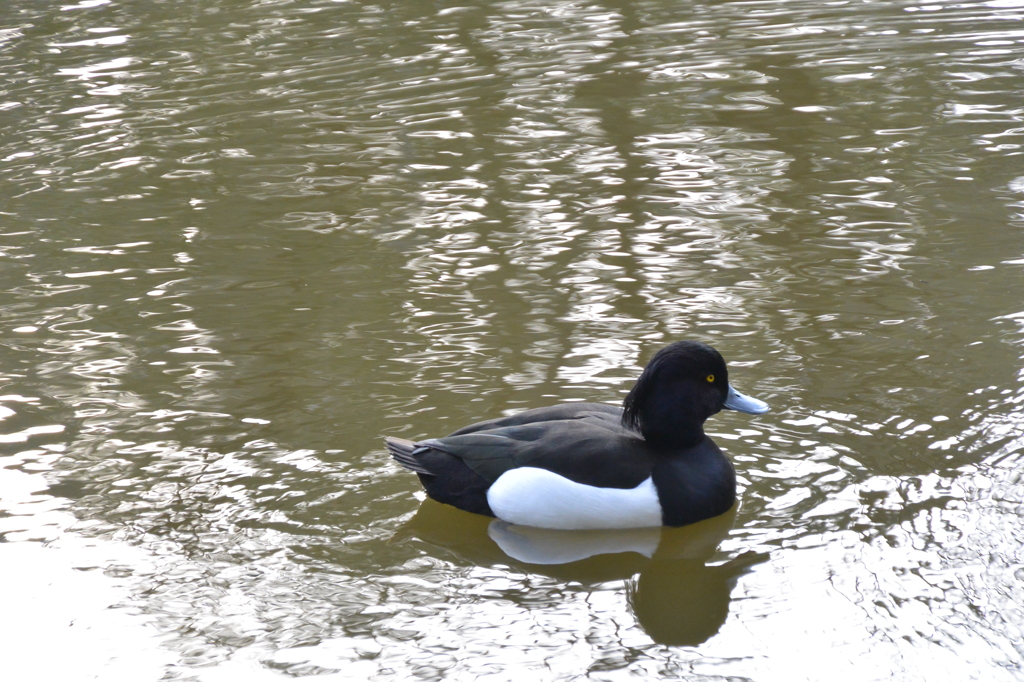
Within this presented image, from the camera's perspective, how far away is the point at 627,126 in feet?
→ 37.9

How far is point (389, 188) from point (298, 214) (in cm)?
88

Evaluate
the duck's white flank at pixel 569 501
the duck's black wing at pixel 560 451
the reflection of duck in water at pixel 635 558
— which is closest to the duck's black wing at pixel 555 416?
the duck's black wing at pixel 560 451

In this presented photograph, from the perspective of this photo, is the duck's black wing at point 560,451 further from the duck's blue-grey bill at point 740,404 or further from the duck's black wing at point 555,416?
the duck's blue-grey bill at point 740,404

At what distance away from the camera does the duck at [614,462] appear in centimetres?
548

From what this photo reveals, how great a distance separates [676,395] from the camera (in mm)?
5582

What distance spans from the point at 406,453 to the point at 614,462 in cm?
104

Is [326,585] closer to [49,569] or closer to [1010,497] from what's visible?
[49,569]

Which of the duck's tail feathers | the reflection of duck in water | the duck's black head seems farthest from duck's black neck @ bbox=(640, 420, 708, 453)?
the duck's tail feathers

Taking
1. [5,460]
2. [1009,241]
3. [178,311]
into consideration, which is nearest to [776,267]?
[1009,241]

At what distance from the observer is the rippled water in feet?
16.1

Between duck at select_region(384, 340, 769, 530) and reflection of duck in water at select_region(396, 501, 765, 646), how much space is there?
7 centimetres

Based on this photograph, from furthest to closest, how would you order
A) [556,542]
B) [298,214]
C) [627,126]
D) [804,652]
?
[627,126] < [298,214] < [556,542] < [804,652]

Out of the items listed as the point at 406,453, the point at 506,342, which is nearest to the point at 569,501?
the point at 406,453

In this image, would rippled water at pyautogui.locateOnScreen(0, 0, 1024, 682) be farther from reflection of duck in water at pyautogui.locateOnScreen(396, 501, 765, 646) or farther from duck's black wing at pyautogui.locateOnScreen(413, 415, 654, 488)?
duck's black wing at pyautogui.locateOnScreen(413, 415, 654, 488)
